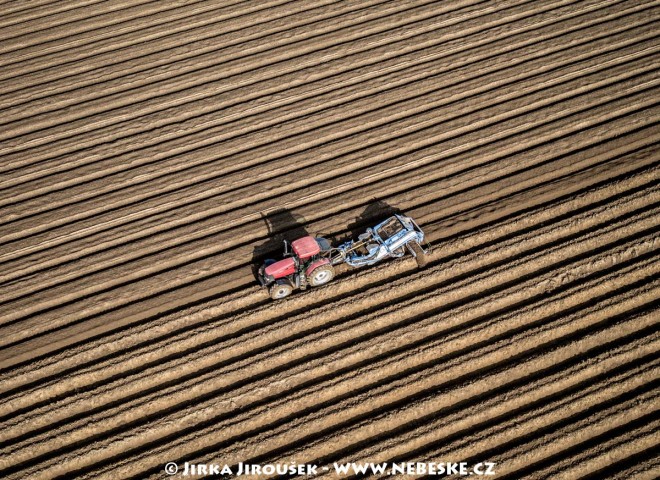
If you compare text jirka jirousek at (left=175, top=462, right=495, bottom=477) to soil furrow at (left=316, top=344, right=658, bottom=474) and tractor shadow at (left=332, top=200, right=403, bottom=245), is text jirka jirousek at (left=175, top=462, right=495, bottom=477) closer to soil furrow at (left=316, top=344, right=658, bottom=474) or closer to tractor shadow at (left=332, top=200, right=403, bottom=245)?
soil furrow at (left=316, top=344, right=658, bottom=474)

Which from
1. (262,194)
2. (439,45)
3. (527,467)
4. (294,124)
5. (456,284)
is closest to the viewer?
(527,467)

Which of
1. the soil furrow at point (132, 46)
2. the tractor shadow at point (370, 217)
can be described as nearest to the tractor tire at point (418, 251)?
the tractor shadow at point (370, 217)

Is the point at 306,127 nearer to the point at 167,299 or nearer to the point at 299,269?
the point at 299,269

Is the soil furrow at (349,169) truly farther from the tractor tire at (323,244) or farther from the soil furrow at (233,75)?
the soil furrow at (233,75)

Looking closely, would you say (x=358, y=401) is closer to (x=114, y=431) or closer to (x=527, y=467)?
(x=527, y=467)

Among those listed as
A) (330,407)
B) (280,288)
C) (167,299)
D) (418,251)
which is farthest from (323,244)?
(167,299)

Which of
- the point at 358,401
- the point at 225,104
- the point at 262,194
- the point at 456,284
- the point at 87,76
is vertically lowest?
the point at 358,401

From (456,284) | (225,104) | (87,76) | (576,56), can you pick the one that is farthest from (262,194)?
(576,56)
